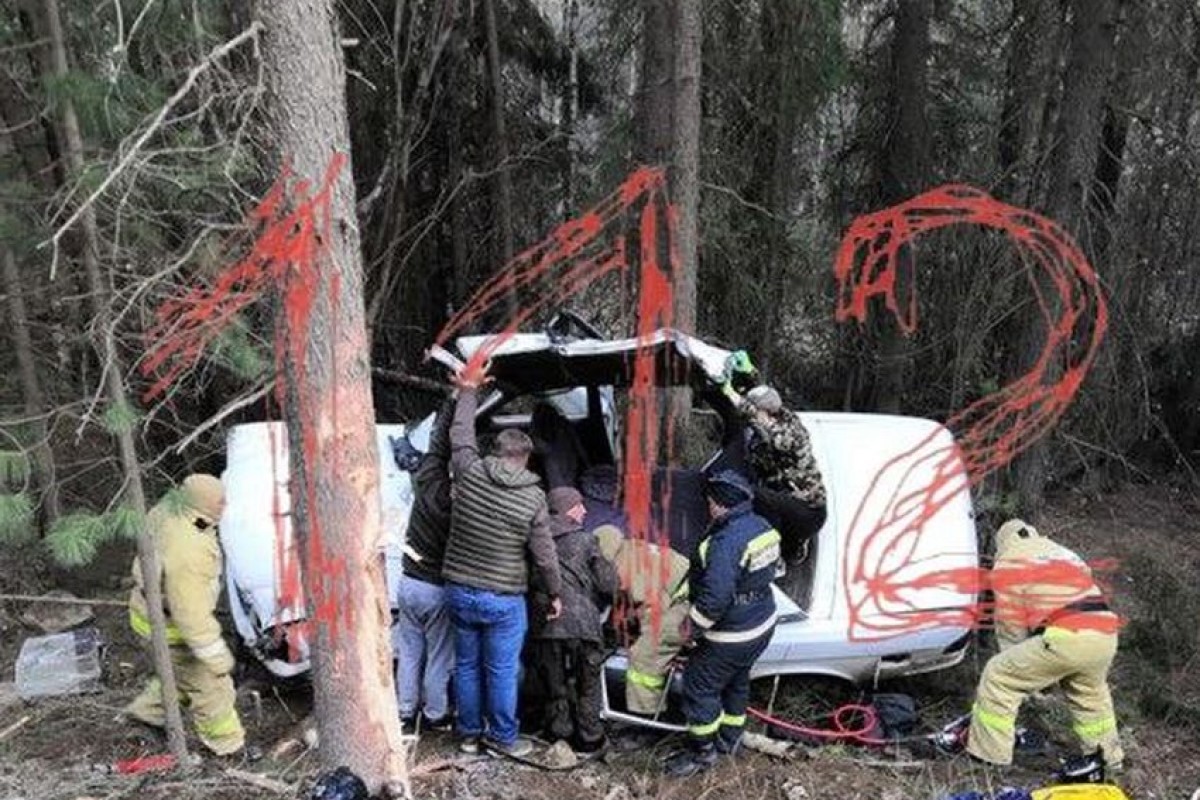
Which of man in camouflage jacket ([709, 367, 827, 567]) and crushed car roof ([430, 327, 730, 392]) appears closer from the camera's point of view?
crushed car roof ([430, 327, 730, 392])

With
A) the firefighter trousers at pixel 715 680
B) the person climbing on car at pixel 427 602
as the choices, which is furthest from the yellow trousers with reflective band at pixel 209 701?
the firefighter trousers at pixel 715 680

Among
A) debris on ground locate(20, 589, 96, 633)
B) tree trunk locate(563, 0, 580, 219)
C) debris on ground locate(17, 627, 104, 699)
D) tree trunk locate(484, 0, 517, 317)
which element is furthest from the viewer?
tree trunk locate(563, 0, 580, 219)

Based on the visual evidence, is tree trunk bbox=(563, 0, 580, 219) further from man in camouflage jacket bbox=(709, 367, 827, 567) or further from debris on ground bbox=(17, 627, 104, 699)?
debris on ground bbox=(17, 627, 104, 699)

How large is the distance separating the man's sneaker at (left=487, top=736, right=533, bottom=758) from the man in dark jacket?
167mm

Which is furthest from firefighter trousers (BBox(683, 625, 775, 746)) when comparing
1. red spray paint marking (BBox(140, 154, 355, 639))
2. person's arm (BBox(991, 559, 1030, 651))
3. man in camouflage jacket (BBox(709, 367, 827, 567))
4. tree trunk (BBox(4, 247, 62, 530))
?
tree trunk (BBox(4, 247, 62, 530))

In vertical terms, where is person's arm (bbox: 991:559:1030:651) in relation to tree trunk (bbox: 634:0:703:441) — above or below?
below

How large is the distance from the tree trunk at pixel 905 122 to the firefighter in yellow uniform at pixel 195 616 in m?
6.42

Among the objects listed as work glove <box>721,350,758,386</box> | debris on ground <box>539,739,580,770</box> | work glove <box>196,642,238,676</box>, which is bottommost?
debris on ground <box>539,739,580,770</box>

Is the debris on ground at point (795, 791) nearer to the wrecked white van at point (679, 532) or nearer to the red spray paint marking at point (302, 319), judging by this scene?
the wrecked white van at point (679, 532)

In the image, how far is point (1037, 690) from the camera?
17.4 feet

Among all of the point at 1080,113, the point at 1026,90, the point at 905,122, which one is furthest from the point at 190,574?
the point at 1026,90

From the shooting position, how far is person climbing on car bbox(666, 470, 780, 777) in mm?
5016

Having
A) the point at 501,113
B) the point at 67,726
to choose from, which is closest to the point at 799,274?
the point at 501,113

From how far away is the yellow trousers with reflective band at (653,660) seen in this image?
535 centimetres
